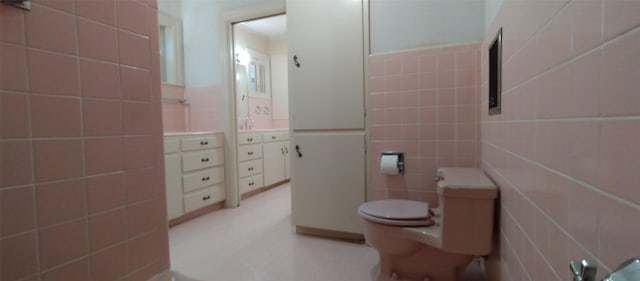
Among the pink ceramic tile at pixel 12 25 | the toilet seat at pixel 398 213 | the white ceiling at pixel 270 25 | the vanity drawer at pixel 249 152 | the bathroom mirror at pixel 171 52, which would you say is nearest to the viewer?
the pink ceramic tile at pixel 12 25

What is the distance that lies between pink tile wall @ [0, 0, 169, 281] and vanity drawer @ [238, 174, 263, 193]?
253 cm

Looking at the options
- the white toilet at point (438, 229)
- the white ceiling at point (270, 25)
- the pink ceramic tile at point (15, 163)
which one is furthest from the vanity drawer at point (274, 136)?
the pink ceramic tile at point (15, 163)

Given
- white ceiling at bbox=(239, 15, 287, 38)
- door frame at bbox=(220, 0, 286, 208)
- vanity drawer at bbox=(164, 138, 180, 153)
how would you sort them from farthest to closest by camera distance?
white ceiling at bbox=(239, 15, 287, 38)
door frame at bbox=(220, 0, 286, 208)
vanity drawer at bbox=(164, 138, 180, 153)

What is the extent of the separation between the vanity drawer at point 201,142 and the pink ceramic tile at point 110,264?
6.64 ft

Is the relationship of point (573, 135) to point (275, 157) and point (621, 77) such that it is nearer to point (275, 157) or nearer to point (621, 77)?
point (621, 77)

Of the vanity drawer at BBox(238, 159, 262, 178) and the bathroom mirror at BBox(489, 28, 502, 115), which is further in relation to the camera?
the vanity drawer at BBox(238, 159, 262, 178)

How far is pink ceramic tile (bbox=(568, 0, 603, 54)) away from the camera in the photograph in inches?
17.8

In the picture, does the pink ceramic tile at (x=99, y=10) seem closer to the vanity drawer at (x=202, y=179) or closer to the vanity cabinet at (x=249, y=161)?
the vanity drawer at (x=202, y=179)

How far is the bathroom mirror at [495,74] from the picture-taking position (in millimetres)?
1211

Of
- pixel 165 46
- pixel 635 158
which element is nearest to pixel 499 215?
pixel 635 158

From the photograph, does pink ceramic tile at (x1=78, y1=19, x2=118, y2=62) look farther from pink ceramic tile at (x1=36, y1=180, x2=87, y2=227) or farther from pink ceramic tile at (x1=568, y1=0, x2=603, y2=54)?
pink ceramic tile at (x1=568, y1=0, x2=603, y2=54)

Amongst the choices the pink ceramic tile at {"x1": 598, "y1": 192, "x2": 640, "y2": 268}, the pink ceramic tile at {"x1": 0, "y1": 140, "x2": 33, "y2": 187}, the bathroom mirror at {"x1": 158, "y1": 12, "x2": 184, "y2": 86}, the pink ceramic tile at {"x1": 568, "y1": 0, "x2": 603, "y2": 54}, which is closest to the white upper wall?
the pink ceramic tile at {"x1": 568, "y1": 0, "x2": 603, "y2": 54}

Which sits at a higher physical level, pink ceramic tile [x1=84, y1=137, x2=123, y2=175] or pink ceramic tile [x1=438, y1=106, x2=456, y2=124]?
pink ceramic tile [x1=438, y1=106, x2=456, y2=124]

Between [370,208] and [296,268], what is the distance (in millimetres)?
580
